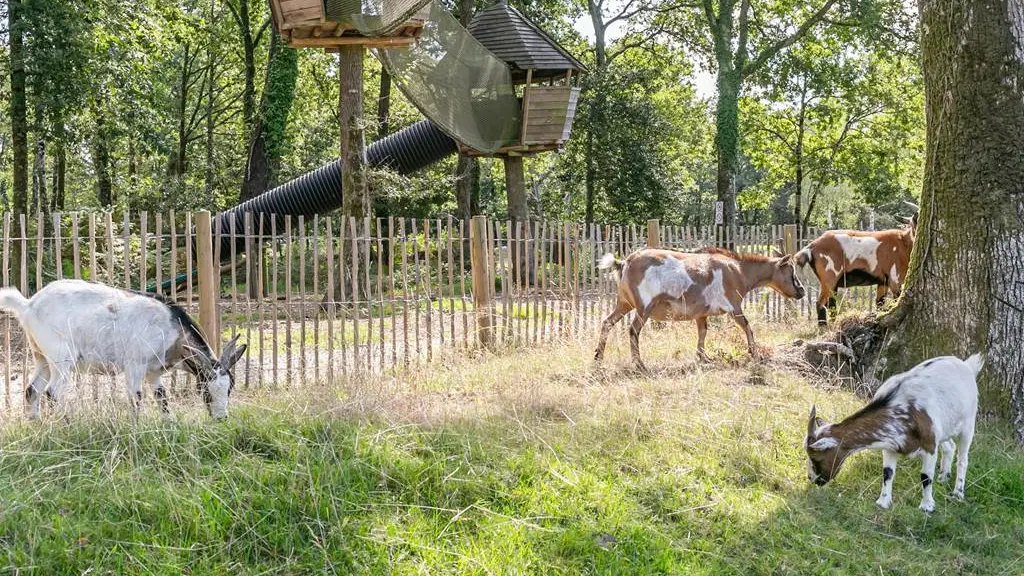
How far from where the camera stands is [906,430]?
4.96 metres

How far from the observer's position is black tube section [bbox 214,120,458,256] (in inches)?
731

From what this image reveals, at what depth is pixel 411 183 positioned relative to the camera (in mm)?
15273

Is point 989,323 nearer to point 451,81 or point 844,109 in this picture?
point 451,81

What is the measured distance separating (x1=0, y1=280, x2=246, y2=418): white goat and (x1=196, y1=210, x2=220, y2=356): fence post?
1616 mm

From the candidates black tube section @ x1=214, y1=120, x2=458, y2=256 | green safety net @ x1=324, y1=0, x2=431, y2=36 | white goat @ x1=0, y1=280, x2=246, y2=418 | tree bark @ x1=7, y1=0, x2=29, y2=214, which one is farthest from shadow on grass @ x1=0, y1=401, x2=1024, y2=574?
black tube section @ x1=214, y1=120, x2=458, y2=256

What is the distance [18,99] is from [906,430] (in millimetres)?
16601

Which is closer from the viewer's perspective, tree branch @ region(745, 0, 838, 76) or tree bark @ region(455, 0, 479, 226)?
tree bark @ region(455, 0, 479, 226)

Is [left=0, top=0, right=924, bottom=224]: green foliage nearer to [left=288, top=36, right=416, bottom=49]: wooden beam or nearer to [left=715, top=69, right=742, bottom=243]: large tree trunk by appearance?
[left=715, top=69, right=742, bottom=243]: large tree trunk

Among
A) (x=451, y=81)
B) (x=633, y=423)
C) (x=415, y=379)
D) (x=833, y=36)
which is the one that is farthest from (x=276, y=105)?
(x=833, y=36)

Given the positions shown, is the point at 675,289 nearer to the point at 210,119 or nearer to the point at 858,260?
the point at 858,260

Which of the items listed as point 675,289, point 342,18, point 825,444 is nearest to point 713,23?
point 342,18

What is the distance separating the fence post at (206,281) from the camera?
310 inches

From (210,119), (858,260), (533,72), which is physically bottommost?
(858,260)

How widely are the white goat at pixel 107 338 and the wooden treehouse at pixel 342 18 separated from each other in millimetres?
6200
